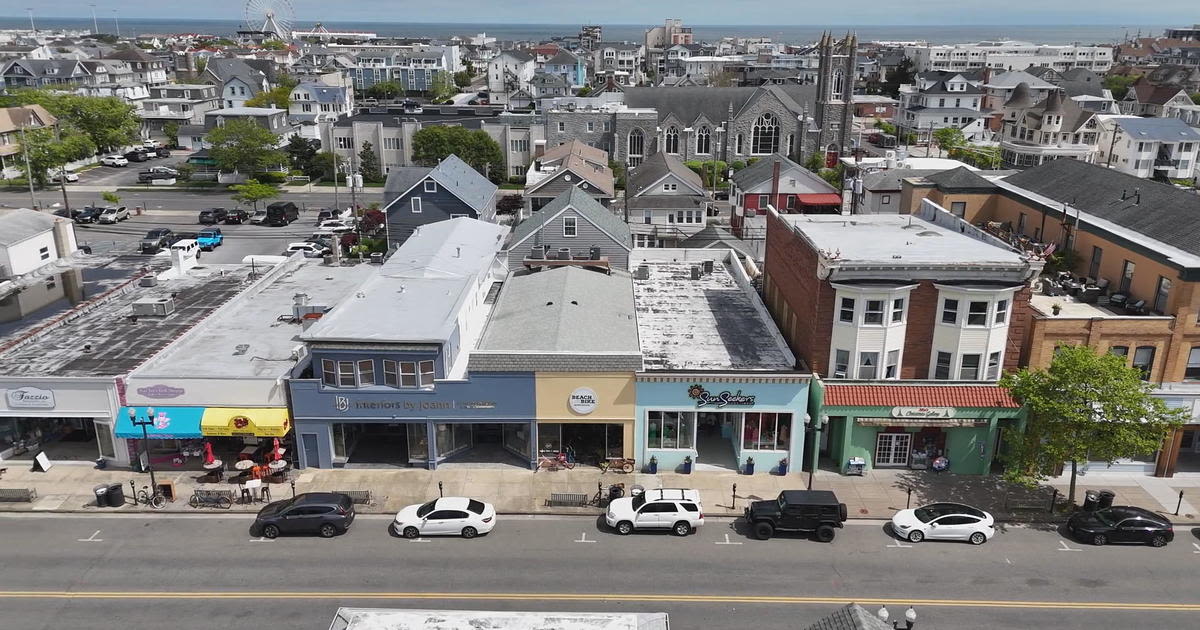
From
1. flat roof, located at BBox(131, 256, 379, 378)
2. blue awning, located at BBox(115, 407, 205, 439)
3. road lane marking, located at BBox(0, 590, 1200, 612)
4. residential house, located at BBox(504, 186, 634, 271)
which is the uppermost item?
residential house, located at BBox(504, 186, 634, 271)

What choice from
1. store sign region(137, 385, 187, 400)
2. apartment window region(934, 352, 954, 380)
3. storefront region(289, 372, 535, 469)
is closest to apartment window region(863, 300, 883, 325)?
apartment window region(934, 352, 954, 380)

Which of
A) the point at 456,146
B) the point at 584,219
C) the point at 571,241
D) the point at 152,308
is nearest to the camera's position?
the point at 152,308

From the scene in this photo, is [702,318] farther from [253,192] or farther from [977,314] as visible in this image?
[253,192]

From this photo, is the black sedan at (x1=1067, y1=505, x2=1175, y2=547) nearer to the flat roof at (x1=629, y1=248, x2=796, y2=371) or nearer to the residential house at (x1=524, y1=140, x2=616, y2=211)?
the flat roof at (x1=629, y1=248, x2=796, y2=371)

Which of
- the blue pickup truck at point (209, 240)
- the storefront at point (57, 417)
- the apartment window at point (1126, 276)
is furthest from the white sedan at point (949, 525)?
the blue pickup truck at point (209, 240)

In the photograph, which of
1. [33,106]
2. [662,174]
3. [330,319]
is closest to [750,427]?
[330,319]

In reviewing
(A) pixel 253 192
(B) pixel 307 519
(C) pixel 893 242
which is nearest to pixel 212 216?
(A) pixel 253 192

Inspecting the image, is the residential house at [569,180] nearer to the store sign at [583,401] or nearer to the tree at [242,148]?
the store sign at [583,401]
